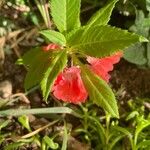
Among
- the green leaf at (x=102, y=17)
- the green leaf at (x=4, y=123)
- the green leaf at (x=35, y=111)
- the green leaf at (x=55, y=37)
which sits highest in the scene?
the green leaf at (x=102, y=17)

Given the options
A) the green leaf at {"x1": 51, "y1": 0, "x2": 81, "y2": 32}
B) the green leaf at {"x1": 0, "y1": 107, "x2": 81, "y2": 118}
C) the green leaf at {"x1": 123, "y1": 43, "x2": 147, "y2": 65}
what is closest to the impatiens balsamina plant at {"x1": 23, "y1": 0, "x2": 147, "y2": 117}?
the green leaf at {"x1": 51, "y1": 0, "x2": 81, "y2": 32}

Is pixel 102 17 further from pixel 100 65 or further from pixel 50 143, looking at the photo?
pixel 50 143

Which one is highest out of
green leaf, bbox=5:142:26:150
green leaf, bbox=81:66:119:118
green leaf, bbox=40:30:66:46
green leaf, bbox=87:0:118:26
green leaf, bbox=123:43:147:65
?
green leaf, bbox=87:0:118:26

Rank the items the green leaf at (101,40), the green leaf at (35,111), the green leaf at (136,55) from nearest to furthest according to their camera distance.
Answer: the green leaf at (101,40) < the green leaf at (35,111) < the green leaf at (136,55)

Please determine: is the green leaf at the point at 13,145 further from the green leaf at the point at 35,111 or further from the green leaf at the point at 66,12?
the green leaf at the point at 66,12

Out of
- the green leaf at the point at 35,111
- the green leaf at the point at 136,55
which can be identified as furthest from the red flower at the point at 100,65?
the green leaf at the point at 136,55

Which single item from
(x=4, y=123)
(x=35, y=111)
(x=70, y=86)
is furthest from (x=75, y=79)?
(x=4, y=123)

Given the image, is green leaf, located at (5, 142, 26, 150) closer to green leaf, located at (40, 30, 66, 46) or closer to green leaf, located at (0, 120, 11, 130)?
green leaf, located at (0, 120, 11, 130)
